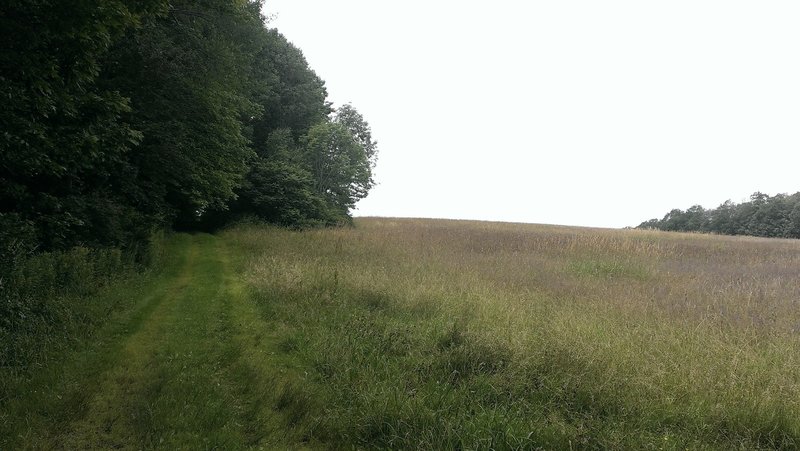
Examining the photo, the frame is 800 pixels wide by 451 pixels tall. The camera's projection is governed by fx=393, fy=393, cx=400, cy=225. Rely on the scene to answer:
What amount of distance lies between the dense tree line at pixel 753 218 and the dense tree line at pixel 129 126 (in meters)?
41.1

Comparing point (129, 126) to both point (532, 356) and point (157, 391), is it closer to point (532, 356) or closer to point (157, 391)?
point (157, 391)

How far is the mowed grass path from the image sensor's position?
3.72 m

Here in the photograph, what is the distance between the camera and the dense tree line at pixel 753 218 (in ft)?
159

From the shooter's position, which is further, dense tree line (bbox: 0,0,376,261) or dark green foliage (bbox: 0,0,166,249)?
dense tree line (bbox: 0,0,376,261)

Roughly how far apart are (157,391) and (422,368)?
3.17 metres

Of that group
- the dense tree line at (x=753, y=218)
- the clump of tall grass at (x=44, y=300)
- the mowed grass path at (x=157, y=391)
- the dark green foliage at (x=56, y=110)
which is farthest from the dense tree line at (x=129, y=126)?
the dense tree line at (x=753, y=218)

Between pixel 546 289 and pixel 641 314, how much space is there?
2248 mm

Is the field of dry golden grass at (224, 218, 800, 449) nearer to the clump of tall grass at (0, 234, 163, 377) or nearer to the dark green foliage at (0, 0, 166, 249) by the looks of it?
the clump of tall grass at (0, 234, 163, 377)

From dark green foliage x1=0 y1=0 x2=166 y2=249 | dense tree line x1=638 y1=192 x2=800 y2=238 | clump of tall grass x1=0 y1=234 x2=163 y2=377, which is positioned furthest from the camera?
dense tree line x1=638 y1=192 x2=800 y2=238

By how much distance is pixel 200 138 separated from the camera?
1452 centimetres

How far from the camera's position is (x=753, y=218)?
175 feet

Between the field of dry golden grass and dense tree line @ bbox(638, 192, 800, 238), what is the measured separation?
40.7m

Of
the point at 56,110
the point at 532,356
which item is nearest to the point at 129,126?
the point at 56,110

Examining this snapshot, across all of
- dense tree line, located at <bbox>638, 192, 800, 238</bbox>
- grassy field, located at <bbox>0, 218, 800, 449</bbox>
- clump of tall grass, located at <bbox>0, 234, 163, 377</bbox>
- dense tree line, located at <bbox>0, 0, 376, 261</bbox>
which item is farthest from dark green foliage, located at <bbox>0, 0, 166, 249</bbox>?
dense tree line, located at <bbox>638, 192, 800, 238</bbox>
